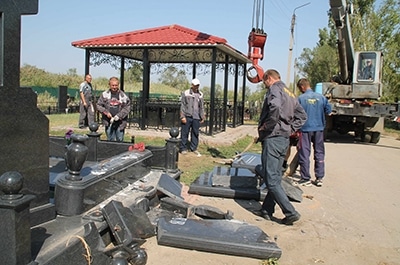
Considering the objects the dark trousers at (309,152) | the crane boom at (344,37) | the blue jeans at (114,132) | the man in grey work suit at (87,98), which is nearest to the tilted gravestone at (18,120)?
the blue jeans at (114,132)

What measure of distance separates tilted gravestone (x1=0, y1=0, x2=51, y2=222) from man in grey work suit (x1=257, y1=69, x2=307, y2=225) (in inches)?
101

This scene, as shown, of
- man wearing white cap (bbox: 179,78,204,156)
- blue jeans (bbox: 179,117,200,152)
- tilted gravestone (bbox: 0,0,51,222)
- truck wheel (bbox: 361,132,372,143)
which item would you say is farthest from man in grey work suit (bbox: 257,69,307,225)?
truck wheel (bbox: 361,132,372,143)

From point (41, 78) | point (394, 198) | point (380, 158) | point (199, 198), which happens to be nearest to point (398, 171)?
point (380, 158)

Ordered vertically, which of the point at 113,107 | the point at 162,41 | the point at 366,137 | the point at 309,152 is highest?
the point at 162,41

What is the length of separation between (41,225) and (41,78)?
3910cm

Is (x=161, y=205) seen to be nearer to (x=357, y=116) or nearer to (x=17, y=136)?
(x=17, y=136)

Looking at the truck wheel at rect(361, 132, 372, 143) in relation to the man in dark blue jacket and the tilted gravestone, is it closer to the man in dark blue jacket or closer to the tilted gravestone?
the man in dark blue jacket

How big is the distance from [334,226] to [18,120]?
387cm

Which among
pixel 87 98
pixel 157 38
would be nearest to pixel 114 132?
pixel 87 98

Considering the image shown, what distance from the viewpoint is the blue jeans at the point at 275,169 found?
4.59 meters

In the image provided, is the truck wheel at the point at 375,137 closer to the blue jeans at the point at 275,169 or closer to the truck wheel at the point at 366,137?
the truck wheel at the point at 366,137

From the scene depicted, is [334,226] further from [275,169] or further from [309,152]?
[309,152]

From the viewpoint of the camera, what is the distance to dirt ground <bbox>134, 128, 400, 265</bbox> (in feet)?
12.4

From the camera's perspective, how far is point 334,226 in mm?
4801
